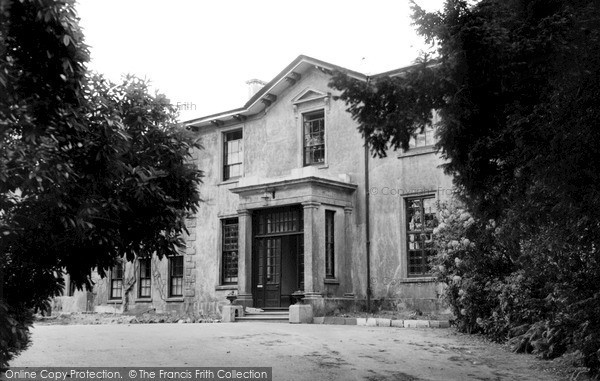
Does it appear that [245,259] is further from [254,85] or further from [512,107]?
[512,107]

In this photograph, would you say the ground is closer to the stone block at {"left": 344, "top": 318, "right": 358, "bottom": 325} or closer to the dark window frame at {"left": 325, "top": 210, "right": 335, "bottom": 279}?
the stone block at {"left": 344, "top": 318, "right": 358, "bottom": 325}

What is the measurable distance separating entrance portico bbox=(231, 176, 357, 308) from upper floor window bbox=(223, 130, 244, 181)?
3.16m

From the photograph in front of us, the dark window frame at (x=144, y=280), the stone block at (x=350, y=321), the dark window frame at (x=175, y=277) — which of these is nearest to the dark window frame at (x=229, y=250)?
the dark window frame at (x=175, y=277)

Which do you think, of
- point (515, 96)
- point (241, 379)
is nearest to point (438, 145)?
point (515, 96)

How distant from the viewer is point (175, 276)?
2497 cm

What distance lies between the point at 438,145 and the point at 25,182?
441cm

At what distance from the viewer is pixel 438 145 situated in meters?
7.50

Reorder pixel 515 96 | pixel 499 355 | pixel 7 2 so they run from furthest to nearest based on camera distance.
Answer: pixel 499 355, pixel 515 96, pixel 7 2

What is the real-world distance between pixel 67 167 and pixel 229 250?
16.7 m

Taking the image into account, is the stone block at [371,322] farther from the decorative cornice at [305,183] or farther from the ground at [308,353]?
the decorative cornice at [305,183]

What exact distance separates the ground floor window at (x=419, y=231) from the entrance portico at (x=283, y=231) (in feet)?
6.30

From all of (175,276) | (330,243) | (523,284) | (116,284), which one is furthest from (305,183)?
(116,284)

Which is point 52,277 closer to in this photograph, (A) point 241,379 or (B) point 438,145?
(A) point 241,379

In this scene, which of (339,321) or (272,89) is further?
(272,89)
